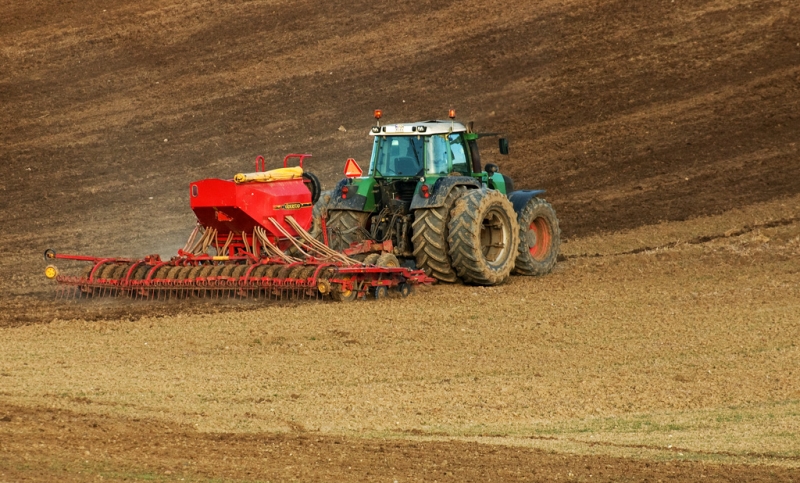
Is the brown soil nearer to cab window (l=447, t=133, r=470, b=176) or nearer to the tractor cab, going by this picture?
the tractor cab

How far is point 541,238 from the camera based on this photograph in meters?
15.6

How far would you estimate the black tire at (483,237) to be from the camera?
1366 centimetres

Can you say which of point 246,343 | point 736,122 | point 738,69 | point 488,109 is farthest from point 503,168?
point 246,343

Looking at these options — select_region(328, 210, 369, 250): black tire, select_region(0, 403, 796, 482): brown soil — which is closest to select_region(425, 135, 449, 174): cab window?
select_region(328, 210, 369, 250): black tire

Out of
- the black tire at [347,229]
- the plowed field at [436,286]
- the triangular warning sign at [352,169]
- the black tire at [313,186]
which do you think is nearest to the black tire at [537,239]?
the plowed field at [436,286]

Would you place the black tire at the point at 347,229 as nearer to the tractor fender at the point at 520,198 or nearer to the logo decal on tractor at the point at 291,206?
the logo decal on tractor at the point at 291,206

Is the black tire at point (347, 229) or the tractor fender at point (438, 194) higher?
the tractor fender at point (438, 194)

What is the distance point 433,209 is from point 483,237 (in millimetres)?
1103

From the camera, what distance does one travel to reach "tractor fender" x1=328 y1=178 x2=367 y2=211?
46.8 ft

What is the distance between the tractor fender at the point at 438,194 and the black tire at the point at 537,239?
123 cm

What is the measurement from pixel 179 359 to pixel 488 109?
1498 centimetres

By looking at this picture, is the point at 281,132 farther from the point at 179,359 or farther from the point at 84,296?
the point at 179,359

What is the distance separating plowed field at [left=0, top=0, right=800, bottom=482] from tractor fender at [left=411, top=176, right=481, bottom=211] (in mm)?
1008

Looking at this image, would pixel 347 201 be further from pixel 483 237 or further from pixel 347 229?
pixel 483 237
